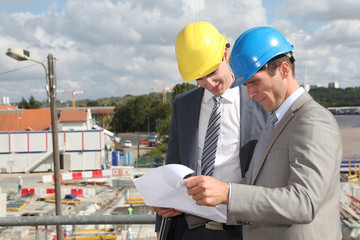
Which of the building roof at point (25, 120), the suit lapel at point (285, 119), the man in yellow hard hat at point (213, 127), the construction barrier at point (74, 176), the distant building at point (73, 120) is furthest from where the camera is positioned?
the building roof at point (25, 120)

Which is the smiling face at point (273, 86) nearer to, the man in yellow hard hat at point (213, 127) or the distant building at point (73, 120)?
the man in yellow hard hat at point (213, 127)

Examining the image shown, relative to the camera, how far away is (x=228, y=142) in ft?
7.57

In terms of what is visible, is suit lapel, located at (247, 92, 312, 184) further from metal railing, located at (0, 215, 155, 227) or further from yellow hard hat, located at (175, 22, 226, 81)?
metal railing, located at (0, 215, 155, 227)

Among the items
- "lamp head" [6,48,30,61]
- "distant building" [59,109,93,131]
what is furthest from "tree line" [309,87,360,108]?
"lamp head" [6,48,30,61]

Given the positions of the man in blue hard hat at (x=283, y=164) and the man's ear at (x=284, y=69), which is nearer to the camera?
the man in blue hard hat at (x=283, y=164)

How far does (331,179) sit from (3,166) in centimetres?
3933

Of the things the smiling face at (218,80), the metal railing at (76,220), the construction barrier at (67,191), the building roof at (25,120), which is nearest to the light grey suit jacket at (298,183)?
the smiling face at (218,80)

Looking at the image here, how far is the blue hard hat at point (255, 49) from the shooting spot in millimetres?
1644

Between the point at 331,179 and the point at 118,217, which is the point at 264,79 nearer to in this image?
the point at 331,179

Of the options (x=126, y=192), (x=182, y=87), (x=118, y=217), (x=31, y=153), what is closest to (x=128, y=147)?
(x=182, y=87)

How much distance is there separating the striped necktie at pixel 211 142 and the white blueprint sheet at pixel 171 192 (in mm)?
305

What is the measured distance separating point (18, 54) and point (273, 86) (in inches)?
389

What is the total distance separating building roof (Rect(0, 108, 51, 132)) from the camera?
41156mm

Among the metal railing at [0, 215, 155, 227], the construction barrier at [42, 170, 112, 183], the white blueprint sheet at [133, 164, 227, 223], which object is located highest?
the white blueprint sheet at [133, 164, 227, 223]
